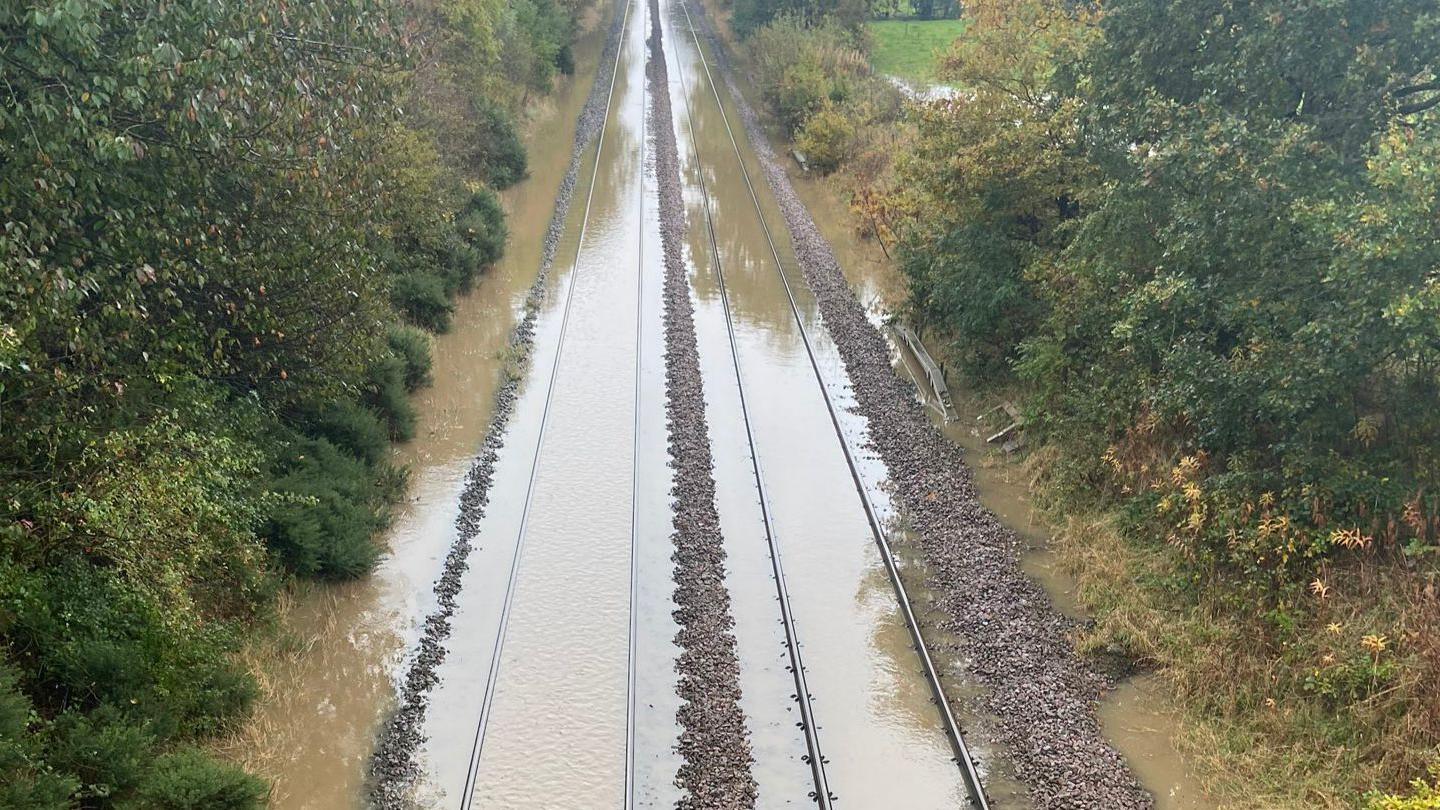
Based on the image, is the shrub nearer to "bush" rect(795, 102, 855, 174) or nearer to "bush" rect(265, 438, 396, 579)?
"bush" rect(265, 438, 396, 579)

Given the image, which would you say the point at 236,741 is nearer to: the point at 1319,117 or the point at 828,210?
the point at 1319,117

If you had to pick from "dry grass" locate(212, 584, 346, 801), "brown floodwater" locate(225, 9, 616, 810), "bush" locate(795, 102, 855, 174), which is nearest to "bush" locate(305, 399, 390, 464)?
"brown floodwater" locate(225, 9, 616, 810)

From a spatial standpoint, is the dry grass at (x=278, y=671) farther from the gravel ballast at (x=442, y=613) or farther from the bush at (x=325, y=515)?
the gravel ballast at (x=442, y=613)

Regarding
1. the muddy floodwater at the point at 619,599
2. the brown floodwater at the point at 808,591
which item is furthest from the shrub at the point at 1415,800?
the brown floodwater at the point at 808,591

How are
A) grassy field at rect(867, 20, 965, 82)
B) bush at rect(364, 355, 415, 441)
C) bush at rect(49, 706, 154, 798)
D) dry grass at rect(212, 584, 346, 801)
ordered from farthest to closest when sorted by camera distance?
grassy field at rect(867, 20, 965, 82)
bush at rect(364, 355, 415, 441)
dry grass at rect(212, 584, 346, 801)
bush at rect(49, 706, 154, 798)

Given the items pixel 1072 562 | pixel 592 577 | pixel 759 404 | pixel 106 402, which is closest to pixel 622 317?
pixel 759 404

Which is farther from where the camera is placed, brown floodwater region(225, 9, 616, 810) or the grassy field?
the grassy field
